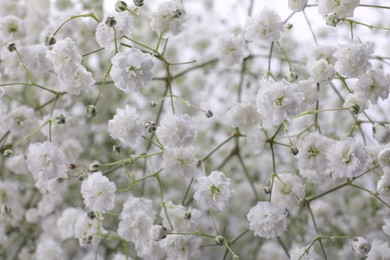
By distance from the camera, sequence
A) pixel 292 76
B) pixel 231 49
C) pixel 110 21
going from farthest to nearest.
A: pixel 231 49 < pixel 292 76 < pixel 110 21

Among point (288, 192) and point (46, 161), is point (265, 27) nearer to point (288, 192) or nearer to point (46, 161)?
point (288, 192)

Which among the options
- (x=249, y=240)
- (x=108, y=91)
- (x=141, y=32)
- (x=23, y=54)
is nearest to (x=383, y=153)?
(x=23, y=54)

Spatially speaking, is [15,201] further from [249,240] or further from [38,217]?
[249,240]

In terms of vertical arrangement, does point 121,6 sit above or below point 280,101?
above

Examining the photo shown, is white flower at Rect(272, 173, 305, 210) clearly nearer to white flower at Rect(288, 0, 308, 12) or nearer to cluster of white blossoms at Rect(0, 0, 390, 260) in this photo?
cluster of white blossoms at Rect(0, 0, 390, 260)

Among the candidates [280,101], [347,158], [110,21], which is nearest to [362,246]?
[347,158]
